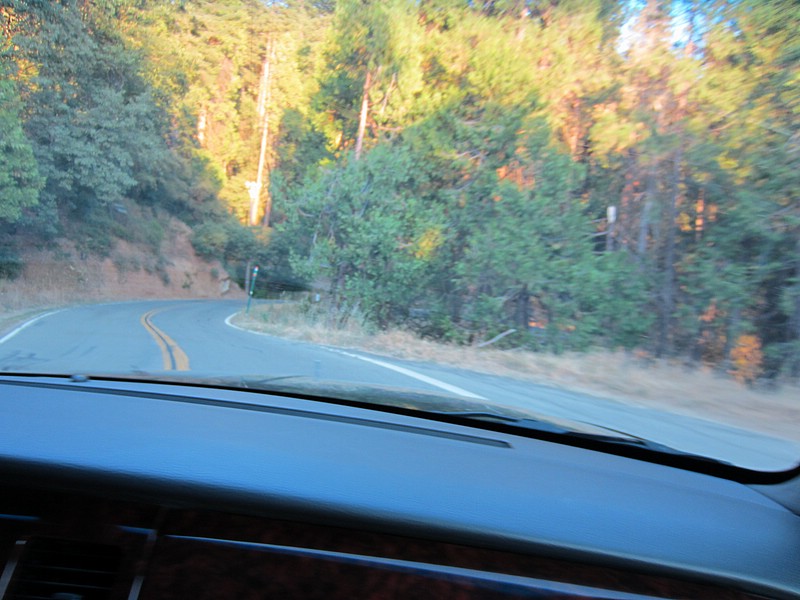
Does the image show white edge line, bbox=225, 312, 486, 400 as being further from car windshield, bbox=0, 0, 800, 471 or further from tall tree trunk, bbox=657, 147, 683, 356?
tall tree trunk, bbox=657, 147, 683, 356

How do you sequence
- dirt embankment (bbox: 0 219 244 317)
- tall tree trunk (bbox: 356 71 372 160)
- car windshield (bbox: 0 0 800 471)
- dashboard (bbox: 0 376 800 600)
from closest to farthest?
1. dashboard (bbox: 0 376 800 600)
2. car windshield (bbox: 0 0 800 471)
3. dirt embankment (bbox: 0 219 244 317)
4. tall tree trunk (bbox: 356 71 372 160)

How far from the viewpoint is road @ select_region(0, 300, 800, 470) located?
622 cm

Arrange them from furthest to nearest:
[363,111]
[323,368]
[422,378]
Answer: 1. [363,111]
2. [323,368]
3. [422,378]

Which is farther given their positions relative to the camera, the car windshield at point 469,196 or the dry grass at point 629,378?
the car windshield at point 469,196

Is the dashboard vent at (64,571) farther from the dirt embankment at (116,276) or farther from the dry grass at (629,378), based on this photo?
the dirt embankment at (116,276)

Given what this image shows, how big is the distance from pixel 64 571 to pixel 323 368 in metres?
9.06

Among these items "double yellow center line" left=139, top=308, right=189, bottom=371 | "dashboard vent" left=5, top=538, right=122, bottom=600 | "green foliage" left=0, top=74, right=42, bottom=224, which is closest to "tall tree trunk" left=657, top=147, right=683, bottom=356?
"double yellow center line" left=139, top=308, right=189, bottom=371

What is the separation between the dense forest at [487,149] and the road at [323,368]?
5.59 meters

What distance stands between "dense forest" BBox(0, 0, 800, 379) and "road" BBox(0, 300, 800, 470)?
5.59m

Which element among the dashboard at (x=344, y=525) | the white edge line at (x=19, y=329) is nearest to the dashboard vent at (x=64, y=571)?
the dashboard at (x=344, y=525)

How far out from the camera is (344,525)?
142 centimetres

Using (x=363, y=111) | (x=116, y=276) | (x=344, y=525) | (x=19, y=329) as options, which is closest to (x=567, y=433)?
(x=344, y=525)

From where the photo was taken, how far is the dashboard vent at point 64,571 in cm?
134

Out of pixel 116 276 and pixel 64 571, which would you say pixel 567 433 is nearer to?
pixel 64 571
